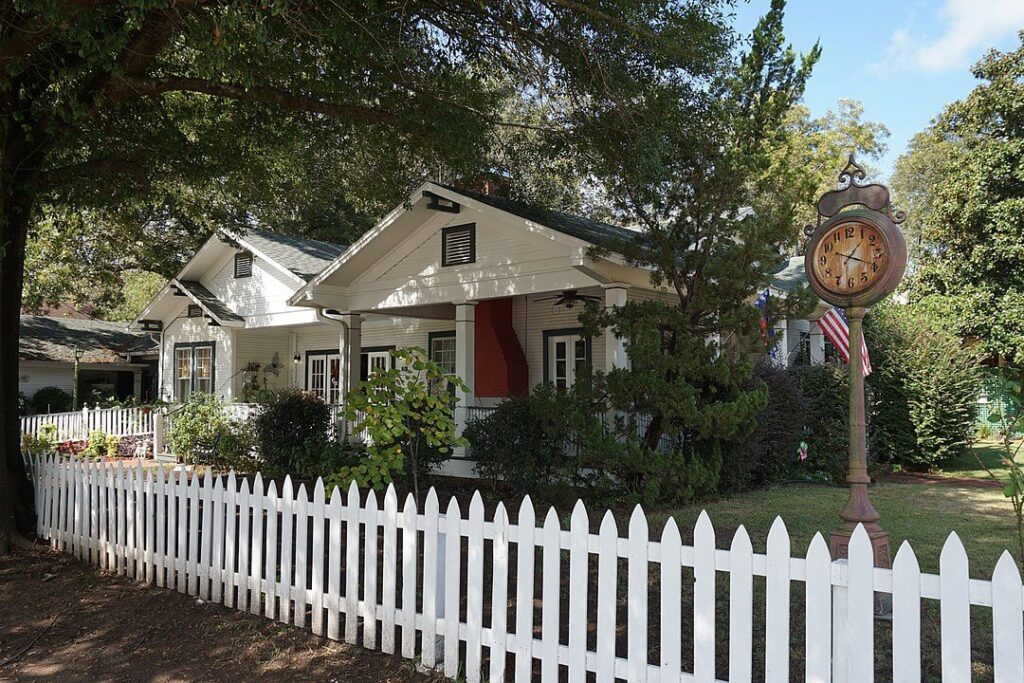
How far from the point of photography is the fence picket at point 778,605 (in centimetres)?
345

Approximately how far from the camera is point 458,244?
46.6 feet

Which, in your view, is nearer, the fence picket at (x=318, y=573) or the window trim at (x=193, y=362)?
the fence picket at (x=318, y=573)

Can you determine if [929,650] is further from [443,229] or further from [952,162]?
[952,162]

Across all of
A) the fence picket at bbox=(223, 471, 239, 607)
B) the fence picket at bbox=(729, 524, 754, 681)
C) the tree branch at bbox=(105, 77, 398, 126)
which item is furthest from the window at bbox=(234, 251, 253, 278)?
the fence picket at bbox=(729, 524, 754, 681)

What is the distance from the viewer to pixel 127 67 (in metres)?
8.09

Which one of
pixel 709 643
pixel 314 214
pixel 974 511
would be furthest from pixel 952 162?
pixel 709 643

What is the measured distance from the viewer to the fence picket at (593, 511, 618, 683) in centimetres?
396

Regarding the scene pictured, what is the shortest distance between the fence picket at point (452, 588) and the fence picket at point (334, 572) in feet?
2.88

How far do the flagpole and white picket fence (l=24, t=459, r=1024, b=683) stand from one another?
3.03 ft

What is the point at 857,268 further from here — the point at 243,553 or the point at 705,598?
the point at 243,553

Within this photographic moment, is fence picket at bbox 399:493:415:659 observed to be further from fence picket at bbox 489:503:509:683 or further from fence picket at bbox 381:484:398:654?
→ fence picket at bbox 489:503:509:683

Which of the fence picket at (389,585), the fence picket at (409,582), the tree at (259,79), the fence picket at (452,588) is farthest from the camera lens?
the tree at (259,79)

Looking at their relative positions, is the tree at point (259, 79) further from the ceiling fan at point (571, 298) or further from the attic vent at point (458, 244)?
the ceiling fan at point (571, 298)

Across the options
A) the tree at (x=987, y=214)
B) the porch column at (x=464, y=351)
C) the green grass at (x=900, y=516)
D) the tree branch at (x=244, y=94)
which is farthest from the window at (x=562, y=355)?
the tree at (x=987, y=214)
